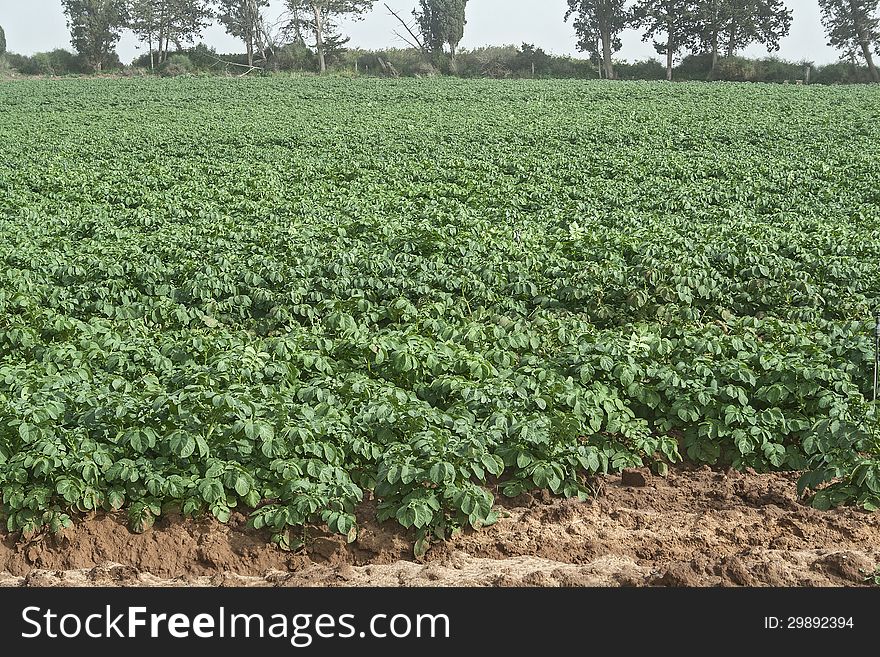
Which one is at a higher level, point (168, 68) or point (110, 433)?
point (168, 68)

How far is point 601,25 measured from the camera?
189 feet

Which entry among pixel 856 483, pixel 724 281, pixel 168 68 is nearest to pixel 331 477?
pixel 856 483

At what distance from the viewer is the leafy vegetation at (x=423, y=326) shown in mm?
5250

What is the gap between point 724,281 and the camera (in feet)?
32.0

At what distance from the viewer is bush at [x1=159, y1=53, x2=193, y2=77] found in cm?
5256

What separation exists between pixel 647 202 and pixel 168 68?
151 ft

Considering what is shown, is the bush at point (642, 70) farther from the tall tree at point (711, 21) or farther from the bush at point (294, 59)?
Answer: the bush at point (294, 59)

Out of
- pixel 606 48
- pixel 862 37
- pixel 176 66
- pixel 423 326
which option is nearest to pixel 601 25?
pixel 606 48

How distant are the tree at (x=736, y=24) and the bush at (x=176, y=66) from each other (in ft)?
108

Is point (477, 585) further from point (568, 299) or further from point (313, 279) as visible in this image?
point (313, 279)

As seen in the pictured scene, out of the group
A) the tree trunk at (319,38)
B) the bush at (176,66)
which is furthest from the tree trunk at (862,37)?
the bush at (176,66)

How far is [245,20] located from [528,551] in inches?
2422

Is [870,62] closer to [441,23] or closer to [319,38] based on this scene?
[441,23]

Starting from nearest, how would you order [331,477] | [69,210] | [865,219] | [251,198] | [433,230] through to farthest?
1. [331,477]
2. [433,230]
3. [865,219]
4. [69,210]
5. [251,198]
